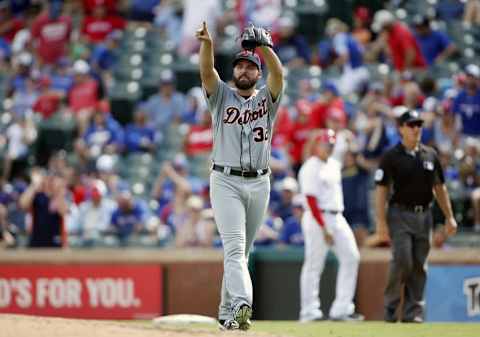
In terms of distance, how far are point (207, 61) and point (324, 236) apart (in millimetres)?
4210

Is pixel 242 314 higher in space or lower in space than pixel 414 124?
lower

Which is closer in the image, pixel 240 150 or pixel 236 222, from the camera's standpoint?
pixel 236 222

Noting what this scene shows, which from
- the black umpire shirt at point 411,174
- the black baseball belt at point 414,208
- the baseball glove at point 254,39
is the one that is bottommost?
the black baseball belt at point 414,208

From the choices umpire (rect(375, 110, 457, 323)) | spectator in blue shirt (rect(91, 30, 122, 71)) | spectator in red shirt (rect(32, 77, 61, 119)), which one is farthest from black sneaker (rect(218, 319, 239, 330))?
spectator in blue shirt (rect(91, 30, 122, 71))

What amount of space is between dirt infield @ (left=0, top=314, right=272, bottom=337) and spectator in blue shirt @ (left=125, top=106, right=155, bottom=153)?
894 centimetres

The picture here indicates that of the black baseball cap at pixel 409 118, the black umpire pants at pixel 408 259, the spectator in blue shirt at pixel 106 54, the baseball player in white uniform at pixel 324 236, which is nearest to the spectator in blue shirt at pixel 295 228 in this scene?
the baseball player in white uniform at pixel 324 236

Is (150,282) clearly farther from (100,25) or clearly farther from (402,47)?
(100,25)

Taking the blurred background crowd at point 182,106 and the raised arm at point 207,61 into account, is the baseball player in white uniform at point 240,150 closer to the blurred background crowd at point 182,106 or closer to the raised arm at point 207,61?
the raised arm at point 207,61

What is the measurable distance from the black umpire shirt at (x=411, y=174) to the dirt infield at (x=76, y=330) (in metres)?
3.11

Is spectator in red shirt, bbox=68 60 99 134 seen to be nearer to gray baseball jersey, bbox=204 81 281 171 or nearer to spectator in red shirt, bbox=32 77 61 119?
spectator in red shirt, bbox=32 77 61 119

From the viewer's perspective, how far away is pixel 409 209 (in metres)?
11.6

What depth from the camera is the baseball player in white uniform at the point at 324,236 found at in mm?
12766

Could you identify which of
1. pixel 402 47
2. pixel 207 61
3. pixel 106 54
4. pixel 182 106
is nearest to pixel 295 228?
pixel 402 47

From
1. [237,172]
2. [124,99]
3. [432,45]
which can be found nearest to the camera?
[237,172]
